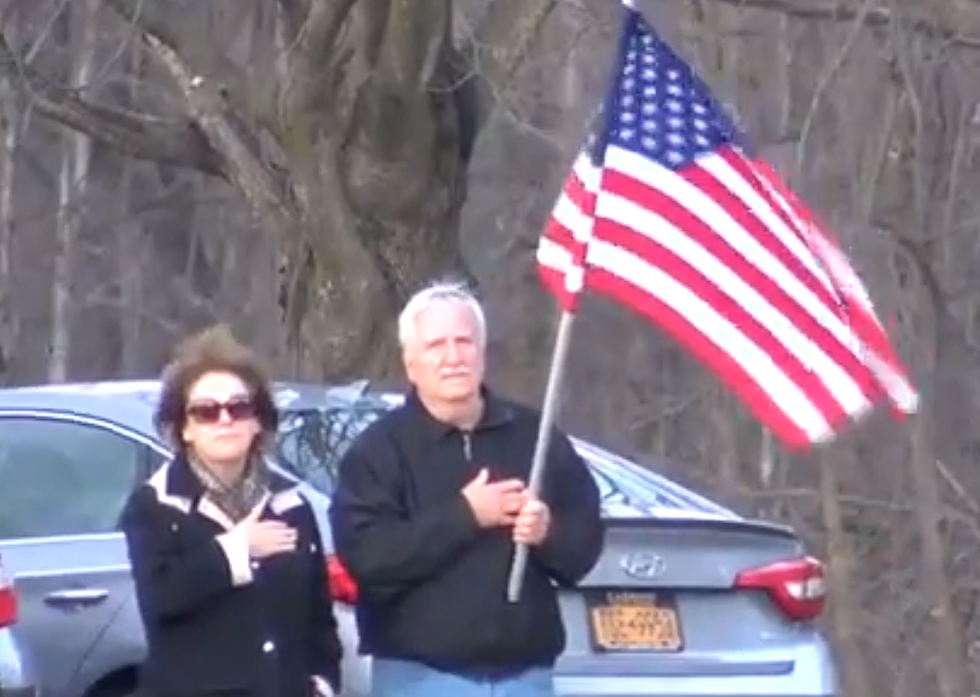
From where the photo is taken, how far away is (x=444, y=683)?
270 inches

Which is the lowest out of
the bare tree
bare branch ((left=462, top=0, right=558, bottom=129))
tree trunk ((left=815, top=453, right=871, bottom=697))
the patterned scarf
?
tree trunk ((left=815, top=453, right=871, bottom=697))

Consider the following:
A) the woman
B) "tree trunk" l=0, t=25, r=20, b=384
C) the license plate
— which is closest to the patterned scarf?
the woman

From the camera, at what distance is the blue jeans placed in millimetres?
6848

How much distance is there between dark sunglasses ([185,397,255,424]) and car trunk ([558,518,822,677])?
2.08 metres

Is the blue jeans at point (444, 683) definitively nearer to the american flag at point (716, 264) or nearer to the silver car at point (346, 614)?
the american flag at point (716, 264)

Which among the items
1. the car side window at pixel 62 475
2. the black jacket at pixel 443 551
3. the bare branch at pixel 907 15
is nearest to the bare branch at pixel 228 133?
the bare branch at pixel 907 15

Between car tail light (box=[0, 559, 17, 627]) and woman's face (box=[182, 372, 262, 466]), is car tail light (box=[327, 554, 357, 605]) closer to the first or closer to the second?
car tail light (box=[0, 559, 17, 627])

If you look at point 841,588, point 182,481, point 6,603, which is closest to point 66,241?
point 841,588

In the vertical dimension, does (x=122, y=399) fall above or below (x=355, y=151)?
below

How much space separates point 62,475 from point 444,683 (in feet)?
9.14

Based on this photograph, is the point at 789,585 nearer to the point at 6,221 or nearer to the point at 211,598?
the point at 211,598

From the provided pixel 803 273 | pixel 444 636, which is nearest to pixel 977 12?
pixel 803 273

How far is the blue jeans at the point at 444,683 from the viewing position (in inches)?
270

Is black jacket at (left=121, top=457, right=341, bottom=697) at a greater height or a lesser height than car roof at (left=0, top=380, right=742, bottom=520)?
lesser
